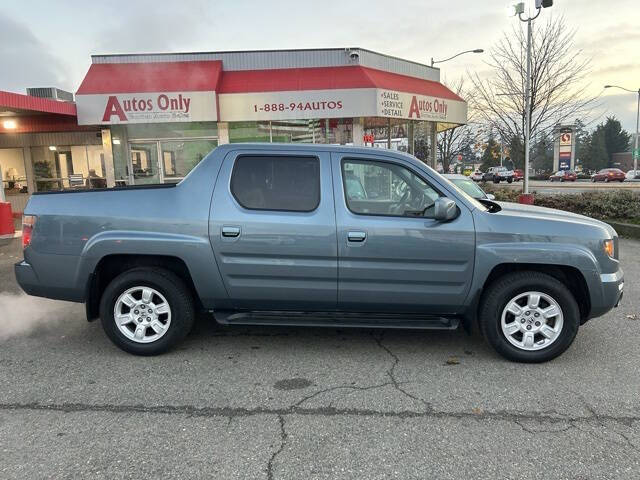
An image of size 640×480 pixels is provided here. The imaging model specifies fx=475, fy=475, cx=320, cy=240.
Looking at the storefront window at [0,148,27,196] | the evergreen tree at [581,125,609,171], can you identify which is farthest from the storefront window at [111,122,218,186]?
the evergreen tree at [581,125,609,171]

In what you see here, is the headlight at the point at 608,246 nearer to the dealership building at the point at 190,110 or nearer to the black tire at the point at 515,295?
the black tire at the point at 515,295

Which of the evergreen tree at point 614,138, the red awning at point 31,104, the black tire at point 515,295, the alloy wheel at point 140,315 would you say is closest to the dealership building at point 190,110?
the red awning at point 31,104

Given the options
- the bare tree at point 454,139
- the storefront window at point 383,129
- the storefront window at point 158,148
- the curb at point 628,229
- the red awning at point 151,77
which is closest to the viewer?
the curb at point 628,229

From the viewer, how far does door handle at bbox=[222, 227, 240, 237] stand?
4.07 m

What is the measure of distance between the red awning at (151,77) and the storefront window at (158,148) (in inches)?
54.3

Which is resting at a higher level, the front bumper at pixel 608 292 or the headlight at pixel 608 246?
the headlight at pixel 608 246

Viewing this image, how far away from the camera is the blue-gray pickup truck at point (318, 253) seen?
4.01 meters

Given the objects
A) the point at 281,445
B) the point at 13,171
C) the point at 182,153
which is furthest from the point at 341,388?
the point at 13,171

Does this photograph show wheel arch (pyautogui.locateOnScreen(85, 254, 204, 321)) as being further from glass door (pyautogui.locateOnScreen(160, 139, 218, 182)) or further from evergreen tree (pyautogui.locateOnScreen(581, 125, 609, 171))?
evergreen tree (pyautogui.locateOnScreen(581, 125, 609, 171))

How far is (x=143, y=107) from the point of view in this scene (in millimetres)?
12984

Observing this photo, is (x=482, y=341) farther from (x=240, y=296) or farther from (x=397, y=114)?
(x=397, y=114)

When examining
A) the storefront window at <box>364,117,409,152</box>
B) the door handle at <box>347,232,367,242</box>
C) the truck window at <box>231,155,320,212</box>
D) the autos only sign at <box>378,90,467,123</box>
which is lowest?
the door handle at <box>347,232,367,242</box>

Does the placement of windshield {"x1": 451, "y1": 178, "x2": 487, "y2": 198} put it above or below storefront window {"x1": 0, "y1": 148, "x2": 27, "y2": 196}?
below

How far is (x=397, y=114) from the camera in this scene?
46.7 ft
